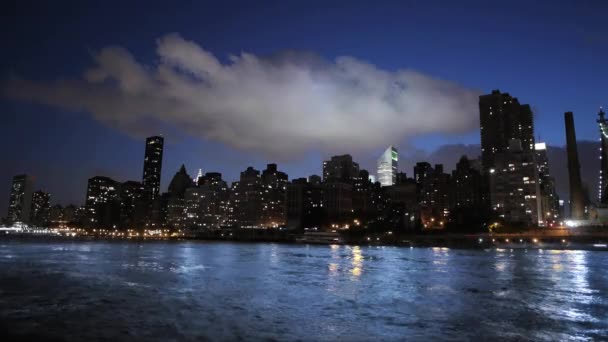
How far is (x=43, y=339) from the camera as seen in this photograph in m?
15.5

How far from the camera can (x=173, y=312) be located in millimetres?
21625

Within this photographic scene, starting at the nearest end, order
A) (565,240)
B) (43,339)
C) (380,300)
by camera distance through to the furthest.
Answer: (43,339), (380,300), (565,240)

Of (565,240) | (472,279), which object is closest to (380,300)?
(472,279)

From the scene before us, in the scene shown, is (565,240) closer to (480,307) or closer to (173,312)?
(480,307)

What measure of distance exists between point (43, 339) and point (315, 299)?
49.7ft

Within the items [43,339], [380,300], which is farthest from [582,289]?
[43,339]

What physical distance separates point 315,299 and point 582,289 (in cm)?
2163

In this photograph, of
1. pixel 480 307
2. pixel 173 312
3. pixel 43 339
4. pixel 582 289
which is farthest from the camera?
pixel 582 289

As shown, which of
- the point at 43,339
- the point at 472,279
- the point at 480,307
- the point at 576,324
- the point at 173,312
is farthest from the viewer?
the point at 472,279

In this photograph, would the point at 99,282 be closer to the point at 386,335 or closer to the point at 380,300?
the point at 380,300

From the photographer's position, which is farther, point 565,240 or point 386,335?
point 565,240

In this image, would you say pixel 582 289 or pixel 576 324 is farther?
pixel 582 289

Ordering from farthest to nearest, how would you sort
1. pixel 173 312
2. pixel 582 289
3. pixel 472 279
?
1. pixel 472 279
2. pixel 582 289
3. pixel 173 312

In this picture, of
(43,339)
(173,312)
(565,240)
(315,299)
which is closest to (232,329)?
(173,312)
